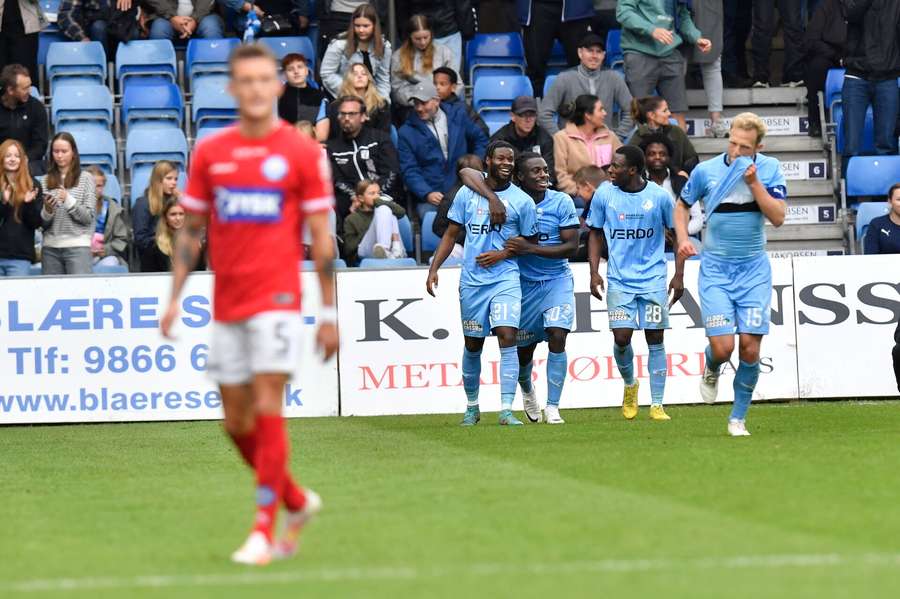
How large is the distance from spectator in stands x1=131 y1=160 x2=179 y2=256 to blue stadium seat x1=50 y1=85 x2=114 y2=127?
285 cm

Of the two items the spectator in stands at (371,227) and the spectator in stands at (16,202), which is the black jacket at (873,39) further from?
the spectator in stands at (16,202)

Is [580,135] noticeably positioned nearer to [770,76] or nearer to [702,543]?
[770,76]

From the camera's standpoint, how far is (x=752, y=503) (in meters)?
9.09

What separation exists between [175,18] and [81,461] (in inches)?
413

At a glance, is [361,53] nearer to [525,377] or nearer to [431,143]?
[431,143]

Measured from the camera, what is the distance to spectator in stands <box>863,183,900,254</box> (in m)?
18.9

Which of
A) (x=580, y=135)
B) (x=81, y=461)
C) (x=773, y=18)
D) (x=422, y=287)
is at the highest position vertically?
(x=773, y=18)

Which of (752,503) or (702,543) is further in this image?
(752,503)

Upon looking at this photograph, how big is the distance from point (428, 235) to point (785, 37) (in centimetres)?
649

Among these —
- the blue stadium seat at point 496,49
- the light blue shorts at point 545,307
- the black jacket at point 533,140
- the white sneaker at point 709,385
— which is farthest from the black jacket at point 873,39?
the white sneaker at point 709,385

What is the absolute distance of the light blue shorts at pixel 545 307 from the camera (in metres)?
15.4

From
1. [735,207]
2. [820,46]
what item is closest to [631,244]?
[735,207]

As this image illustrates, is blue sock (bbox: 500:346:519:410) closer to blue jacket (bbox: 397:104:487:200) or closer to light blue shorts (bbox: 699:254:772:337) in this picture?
light blue shorts (bbox: 699:254:772:337)

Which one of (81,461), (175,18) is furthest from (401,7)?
(81,461)
